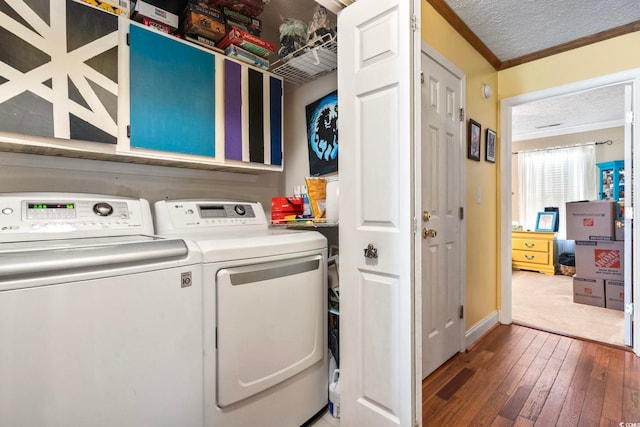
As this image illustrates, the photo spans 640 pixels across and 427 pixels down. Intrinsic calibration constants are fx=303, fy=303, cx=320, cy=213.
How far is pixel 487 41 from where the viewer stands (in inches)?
98.7

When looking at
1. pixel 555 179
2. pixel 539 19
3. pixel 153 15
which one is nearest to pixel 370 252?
pixel 153 15

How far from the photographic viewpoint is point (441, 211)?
6.78 ft

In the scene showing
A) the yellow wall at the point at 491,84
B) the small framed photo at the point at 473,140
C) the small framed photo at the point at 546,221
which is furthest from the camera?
the small framed photo at the point at 546,221

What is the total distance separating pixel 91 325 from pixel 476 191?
2.65 m

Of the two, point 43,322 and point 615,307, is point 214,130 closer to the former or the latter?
point 43,322

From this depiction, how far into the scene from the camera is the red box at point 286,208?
6.42 feet

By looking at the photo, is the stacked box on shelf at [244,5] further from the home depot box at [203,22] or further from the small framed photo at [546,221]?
the small framed photo at [546,221]

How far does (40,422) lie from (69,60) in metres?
1.33

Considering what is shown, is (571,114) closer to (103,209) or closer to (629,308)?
(629,308)

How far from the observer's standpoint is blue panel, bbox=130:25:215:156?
4.81 feet

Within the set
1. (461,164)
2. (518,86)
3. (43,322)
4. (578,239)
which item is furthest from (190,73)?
(578,239)

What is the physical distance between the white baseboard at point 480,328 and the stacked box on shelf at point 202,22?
2727mm

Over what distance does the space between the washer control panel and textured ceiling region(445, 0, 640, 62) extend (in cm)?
233

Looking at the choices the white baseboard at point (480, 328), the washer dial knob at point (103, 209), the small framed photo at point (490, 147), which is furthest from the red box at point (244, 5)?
the white baseboard at point (480, 328)
